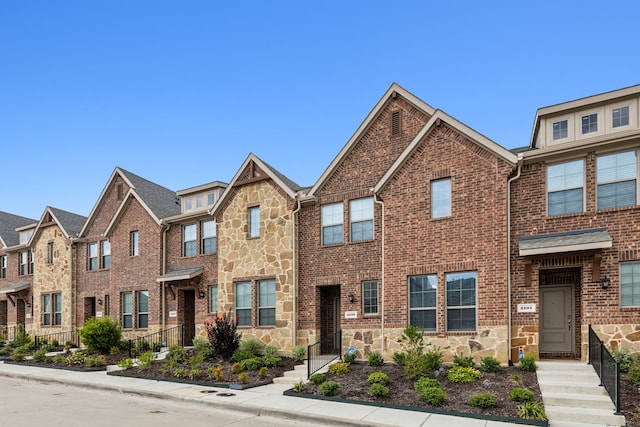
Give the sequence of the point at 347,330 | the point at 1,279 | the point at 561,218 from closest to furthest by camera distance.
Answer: the point at 561,218 < the point at 347,330 < the point at 1,279

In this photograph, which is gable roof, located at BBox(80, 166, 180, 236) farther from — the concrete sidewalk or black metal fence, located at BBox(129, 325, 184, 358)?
the concrete sidewalk

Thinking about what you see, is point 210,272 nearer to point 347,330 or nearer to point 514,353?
point 347,330

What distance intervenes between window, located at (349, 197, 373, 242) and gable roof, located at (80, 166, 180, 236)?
33.3 feet

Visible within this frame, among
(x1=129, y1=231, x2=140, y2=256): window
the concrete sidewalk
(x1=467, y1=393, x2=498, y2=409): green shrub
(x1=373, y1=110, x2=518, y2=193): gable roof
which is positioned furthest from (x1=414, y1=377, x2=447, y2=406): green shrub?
(x1=129, y1=231, x2=140, y2=256): window

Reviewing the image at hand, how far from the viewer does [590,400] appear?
32.1 feet

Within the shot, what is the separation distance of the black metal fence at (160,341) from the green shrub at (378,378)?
37.4 feet

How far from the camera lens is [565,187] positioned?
42.1 feet

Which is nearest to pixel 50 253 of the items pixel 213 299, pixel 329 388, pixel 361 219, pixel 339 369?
pixel 213 299

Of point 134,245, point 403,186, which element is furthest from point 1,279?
point 403,186

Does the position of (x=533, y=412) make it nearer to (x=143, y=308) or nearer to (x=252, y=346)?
(x=252, y=346)

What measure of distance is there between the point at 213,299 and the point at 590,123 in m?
15.1

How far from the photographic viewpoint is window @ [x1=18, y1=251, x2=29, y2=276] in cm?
2947

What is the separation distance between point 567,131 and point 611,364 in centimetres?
670

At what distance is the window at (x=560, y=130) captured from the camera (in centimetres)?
1348
